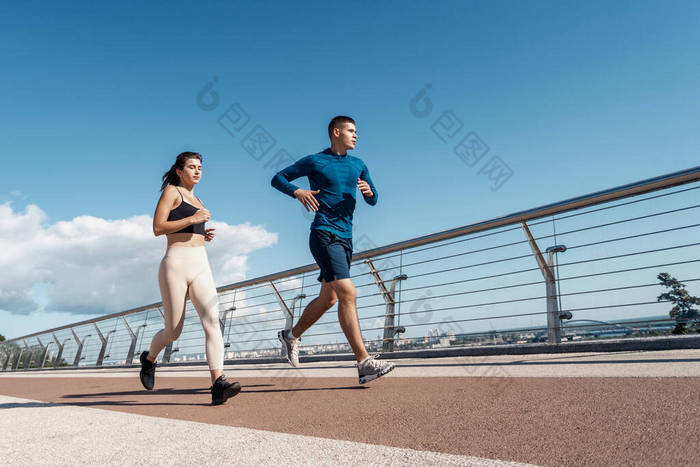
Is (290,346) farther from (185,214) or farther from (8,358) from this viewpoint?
(8,358)

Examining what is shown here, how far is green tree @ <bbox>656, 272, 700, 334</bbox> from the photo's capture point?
3340 millimetres

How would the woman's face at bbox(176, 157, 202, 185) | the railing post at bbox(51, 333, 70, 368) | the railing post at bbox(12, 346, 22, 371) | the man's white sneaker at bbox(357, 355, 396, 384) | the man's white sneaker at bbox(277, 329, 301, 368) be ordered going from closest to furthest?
the man's white sneaker at bbox(357, 355, 396, 384) < the woman's face at bbox(176, 157, 202, 185) < the man's white sneaker at bbox(277, 329, 301, 368) < the railing post at bbox(51, 333, 70, 368) < the railing post at bbox(12, 346, 22, 371)

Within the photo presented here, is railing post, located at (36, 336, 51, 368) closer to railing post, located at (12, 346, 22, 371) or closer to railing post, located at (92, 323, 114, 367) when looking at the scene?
railing post, located at (12, 346, 22, 371)

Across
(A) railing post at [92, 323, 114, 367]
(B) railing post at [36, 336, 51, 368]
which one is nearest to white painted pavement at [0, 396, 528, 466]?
(A) railing post at [92, 323, 114, 367]

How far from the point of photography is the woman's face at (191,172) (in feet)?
11.5

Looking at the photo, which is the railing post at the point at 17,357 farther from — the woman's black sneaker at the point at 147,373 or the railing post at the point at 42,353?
the woman's black sneaker at the point at 147,373

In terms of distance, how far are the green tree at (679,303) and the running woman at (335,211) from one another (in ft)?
6.86

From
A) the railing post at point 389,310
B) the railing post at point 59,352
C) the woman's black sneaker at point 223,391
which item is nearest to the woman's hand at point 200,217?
the woman's black sneaker at point 223,391

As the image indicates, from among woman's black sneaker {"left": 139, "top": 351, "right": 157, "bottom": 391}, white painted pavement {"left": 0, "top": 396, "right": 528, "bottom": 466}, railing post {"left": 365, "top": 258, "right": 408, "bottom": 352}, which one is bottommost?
white painted pavement {"left": 0, "top": 396, "right": 528, "bottom": 466}

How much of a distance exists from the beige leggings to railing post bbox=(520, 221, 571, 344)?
2637mm

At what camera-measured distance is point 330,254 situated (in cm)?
326

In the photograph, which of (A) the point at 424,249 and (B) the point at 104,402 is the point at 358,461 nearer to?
(B) the point at 104,402

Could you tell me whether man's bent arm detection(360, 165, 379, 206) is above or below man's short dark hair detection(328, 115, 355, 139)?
below

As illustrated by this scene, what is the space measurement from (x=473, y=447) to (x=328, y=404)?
3.58 ft
